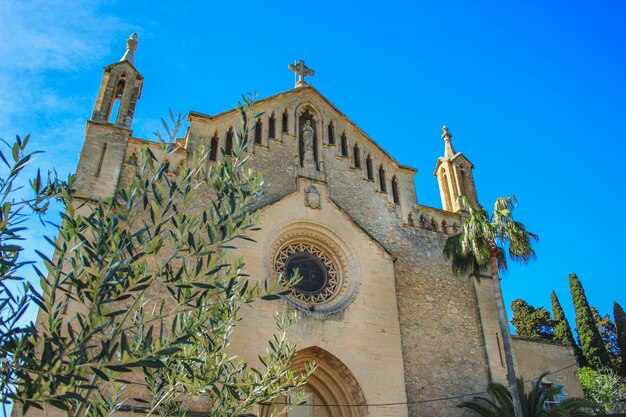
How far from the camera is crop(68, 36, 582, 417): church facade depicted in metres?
15.8

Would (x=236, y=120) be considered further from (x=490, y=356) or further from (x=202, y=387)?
(x=202, y=387)

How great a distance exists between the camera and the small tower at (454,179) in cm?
2216

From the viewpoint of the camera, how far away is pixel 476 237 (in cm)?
1564

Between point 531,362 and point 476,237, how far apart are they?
6.13 meters

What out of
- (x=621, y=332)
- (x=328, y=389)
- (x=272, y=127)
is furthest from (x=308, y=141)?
(x=621, y=332)

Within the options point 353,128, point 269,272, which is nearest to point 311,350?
point 269,272

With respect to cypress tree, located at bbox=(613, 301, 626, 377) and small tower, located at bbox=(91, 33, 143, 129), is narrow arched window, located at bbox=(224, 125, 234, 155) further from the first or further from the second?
cypress tree, located at bbox=(613, 301, 626, 377)

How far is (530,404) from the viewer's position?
1524 centimetres

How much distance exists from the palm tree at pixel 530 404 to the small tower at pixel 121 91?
14433 millimetres

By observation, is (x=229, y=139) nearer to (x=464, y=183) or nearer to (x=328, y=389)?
(x=328, y=389)

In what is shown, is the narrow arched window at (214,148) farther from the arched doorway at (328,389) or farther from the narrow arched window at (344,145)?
the arched doorway at (328,389)

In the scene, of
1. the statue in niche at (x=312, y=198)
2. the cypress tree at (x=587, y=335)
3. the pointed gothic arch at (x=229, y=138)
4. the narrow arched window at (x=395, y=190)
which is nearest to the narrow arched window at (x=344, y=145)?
the narrow arched window at (x=395, y=190)

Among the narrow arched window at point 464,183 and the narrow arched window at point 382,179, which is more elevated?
the narrow arched window at point 464,183

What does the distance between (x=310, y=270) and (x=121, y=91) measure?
9.30m
